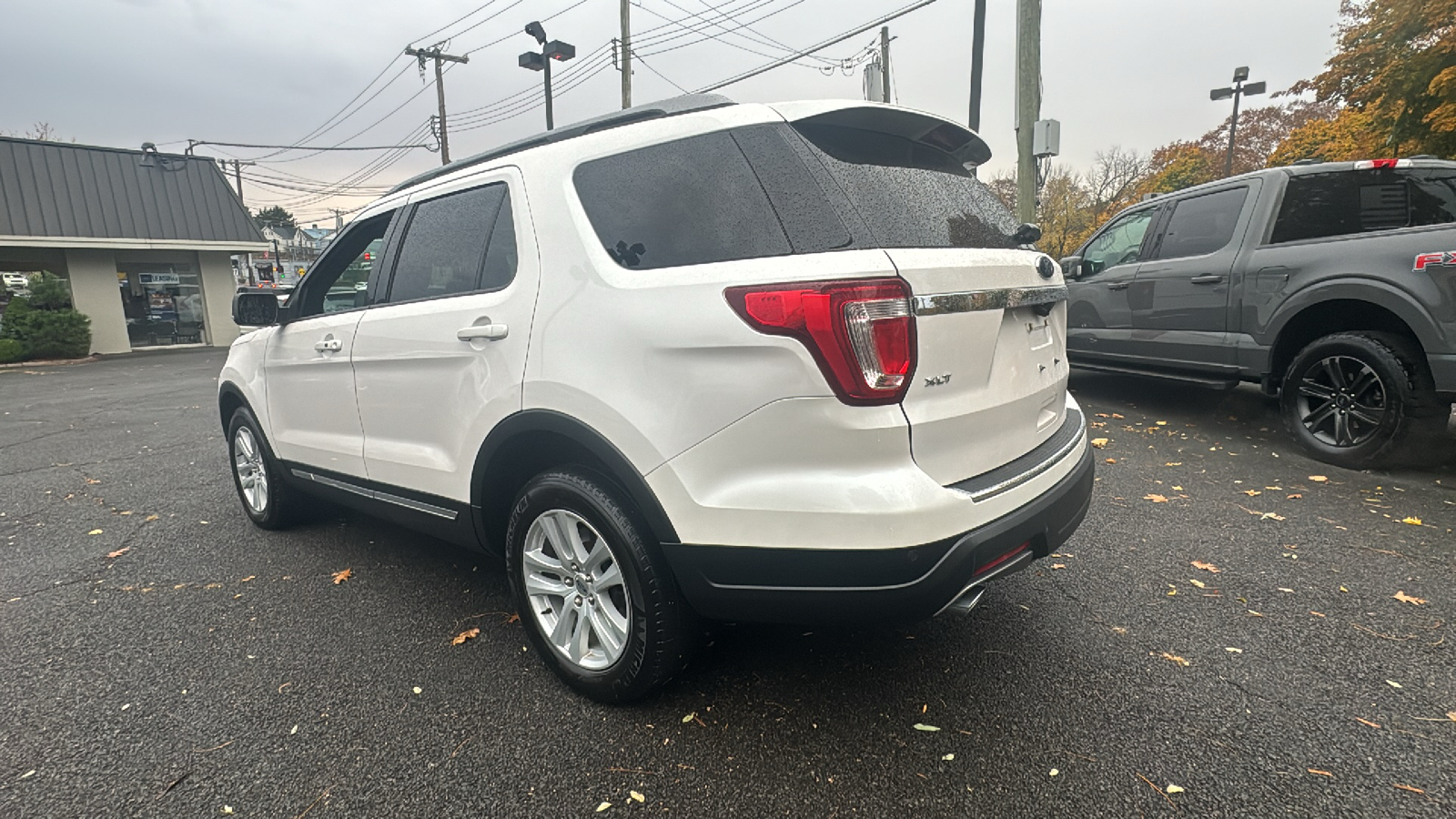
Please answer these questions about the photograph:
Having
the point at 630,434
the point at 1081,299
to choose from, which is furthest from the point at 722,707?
the point at 1081,299

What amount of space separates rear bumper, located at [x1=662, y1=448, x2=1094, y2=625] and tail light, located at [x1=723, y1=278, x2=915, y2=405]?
1.37 ft

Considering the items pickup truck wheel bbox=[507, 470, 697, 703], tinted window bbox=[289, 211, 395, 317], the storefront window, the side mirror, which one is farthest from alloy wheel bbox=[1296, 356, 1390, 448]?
the storefront window

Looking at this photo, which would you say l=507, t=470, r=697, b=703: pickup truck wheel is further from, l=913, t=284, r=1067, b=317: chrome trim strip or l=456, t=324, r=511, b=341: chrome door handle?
l=913, t=284, r=1067, b=317: chrome trim strip

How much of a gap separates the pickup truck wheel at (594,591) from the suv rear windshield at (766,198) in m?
0.78

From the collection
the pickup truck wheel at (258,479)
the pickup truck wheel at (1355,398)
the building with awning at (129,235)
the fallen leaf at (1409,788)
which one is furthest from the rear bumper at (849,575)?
the building with awning at (129,235)

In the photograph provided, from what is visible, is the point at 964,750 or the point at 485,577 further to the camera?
the point at 485,577

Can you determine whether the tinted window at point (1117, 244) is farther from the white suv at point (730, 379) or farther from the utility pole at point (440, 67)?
the utility pole at point (440, 67)

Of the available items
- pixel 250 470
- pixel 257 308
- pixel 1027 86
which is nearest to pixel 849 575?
pixel 257 308

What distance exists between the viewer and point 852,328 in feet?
5.96

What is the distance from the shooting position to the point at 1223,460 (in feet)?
16.5

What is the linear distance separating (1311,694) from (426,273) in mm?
3505

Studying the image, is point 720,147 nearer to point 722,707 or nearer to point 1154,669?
point 722,707

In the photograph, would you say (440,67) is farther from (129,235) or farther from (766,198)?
(766,198)

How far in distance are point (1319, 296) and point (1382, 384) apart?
2.16 feet
